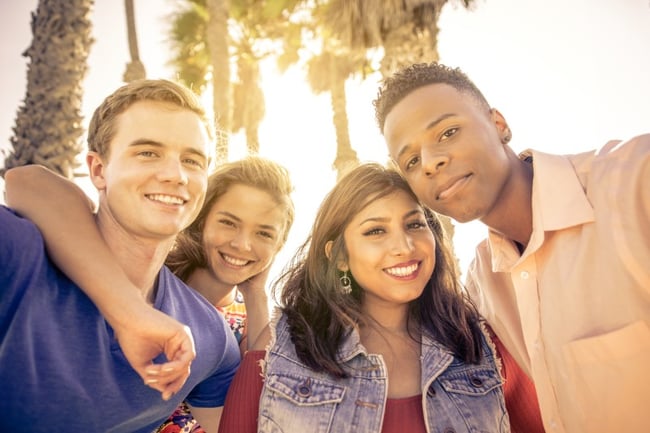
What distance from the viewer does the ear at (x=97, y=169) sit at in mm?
2238

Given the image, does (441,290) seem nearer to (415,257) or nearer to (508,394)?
(415,257)

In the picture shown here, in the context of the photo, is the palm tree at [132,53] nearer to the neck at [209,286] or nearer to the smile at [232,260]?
the neck at [209,286]

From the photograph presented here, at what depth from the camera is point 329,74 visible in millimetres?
12852

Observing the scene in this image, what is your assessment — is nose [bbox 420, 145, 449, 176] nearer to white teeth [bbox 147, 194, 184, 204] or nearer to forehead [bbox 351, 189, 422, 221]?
forehead [bbox 351, 189, 422, 221]

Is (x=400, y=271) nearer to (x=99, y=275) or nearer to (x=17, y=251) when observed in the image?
(x=99, y=275)

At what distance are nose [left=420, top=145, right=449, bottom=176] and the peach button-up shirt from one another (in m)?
0.53

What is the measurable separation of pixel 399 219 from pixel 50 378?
2.01 metres

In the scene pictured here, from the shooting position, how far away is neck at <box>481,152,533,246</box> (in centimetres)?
252

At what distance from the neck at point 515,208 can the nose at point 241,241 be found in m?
1.70

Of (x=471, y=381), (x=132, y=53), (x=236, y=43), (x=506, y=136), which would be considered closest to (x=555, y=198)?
(x=506, y=136)

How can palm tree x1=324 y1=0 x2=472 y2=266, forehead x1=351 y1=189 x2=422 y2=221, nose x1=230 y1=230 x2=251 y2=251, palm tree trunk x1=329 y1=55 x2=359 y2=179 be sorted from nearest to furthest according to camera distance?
1. forehead x1=351 y1=189 x2=422 y2=221
2. nose x1=230 y1=230 x2=251 y2=251
3. palm tree x1=324 y1=0 x2=472 y2=266
4. palm tree trunk x1=329 y1=55 x2=359 y2=179

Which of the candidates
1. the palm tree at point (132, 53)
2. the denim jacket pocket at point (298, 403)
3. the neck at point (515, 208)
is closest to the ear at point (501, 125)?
the neck at point (515, 208)

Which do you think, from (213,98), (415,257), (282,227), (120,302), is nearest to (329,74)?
(213,98)

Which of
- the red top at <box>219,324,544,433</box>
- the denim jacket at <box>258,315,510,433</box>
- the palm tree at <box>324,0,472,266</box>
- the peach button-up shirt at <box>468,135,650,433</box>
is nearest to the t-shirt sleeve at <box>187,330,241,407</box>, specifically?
the red top at <box>219,324,544,433</box>
